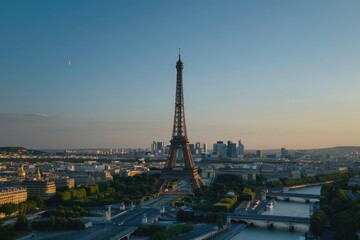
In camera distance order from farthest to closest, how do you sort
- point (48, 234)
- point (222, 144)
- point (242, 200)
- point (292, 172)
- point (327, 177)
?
point (222, 144) → point (292, 172) → point (327, 177) → point (242, 200) → point (48, 234)

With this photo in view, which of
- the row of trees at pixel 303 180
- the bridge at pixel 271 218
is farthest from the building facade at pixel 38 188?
the row of trees at pixel 303 180

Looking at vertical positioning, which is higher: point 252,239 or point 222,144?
point 222,144

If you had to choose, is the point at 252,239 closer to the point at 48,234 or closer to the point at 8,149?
the point at 48,234

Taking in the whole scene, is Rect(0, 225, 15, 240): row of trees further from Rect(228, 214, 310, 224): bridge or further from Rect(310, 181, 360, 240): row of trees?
Rect(310, 181, 360, 240): row of trees

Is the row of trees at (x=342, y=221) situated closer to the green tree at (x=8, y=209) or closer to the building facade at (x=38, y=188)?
the green tree at (x=8, y=209)

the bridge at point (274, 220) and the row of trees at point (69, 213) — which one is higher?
the row of trees at point (69, 213)

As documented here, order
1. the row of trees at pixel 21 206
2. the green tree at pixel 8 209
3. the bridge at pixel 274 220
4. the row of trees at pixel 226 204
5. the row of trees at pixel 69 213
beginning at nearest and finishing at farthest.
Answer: the bridge at pixel 274 220 < the row of trees at pixel 69 213 < the green tree at pixel 8 209 < the row of trees at pixel 21 206 < the row of trees at pixel 226 204

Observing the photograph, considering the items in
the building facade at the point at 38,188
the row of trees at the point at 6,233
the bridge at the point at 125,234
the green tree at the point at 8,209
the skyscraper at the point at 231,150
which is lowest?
the bridge at the point at 125,234

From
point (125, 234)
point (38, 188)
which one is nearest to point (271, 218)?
point (125, 234)

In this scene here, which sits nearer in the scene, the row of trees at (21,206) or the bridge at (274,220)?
the bridge at (274,220)

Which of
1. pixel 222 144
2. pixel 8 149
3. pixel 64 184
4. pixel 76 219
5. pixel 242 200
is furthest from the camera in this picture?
pixel 222 144

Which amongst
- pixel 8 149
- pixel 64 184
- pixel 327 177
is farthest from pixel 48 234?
pixel 8 149
